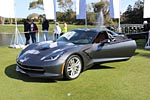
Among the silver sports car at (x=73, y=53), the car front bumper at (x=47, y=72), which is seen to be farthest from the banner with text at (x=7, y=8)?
the car front bumper at (x=47, y=72)

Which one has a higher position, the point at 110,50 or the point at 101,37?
the point at 101,37

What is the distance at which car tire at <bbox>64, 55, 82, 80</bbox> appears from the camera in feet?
23.2

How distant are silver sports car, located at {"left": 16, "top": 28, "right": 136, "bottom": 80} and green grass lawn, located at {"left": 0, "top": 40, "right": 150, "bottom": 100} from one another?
0.28 metres

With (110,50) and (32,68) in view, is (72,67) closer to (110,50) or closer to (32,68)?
(32,68)

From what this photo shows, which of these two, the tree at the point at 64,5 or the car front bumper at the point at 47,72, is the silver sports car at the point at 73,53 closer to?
the car front bumper at the point at 47,72

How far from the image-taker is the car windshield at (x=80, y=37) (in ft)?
26.4

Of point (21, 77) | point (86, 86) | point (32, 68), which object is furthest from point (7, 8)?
point (86, 86)

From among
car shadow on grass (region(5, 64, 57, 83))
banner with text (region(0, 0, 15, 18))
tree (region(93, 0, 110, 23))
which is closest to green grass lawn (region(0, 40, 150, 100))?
car shadow on grass (region(5, 64, 57, 83))

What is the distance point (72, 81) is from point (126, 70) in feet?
6.90

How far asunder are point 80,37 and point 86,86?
2.09 metres

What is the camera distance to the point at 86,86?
21.5 ft

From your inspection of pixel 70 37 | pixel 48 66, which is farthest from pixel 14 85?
pixel 70 37

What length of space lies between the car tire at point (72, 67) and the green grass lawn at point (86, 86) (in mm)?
158

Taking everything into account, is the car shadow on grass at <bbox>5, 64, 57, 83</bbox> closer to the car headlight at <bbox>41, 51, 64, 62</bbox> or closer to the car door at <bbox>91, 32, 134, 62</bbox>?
the car headlight at <bbox>41, 51, 64, 62</bbox>
